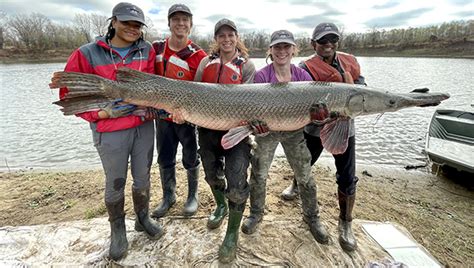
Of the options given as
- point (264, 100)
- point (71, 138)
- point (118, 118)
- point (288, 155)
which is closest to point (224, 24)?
point (264, 100)

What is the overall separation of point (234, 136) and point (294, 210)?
2.22 meters

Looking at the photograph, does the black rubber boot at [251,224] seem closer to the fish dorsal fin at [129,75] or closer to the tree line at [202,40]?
the fish dorsal fin at [129,75]

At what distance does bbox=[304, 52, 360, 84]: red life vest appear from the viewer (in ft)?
10.8

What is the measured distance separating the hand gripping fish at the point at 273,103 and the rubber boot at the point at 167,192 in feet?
4.54

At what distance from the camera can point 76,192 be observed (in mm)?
5211

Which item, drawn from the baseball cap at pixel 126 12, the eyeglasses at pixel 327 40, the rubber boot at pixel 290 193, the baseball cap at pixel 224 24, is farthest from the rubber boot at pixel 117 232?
the eyeglasses at pixel 327 40

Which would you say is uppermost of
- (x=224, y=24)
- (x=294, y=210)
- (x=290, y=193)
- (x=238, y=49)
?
(x=224, y=24)

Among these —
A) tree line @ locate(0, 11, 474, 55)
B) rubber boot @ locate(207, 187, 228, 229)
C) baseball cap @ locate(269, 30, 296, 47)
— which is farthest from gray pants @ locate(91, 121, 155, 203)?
tree line @ locate(0, 11, 474, 55)

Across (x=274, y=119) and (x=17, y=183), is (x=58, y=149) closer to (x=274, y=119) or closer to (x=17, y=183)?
(x=17, y=183)

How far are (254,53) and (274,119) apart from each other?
62.3 metres

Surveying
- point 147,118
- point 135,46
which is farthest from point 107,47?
point 147,118

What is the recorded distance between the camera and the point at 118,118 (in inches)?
106

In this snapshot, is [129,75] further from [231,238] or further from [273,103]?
[231,238]

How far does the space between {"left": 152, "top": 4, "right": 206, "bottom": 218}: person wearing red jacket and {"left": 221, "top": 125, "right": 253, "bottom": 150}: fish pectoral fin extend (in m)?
0.60
